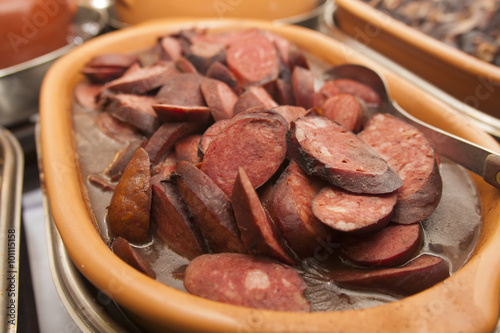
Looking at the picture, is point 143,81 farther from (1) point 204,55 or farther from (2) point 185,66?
(1) point 204,55

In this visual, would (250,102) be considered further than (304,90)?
No

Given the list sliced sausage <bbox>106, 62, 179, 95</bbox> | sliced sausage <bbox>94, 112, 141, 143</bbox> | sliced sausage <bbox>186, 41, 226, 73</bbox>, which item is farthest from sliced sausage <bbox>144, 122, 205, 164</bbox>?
sliced sausage <bbox>186, 41, 226, 73</bbox>

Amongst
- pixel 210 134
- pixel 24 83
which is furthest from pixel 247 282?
pixel 24 83

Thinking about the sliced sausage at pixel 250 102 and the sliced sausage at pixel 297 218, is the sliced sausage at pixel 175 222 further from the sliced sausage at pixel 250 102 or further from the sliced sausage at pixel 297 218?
the sliced sausage at pixel 250 102

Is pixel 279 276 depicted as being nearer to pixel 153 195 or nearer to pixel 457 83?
pixel 153 195

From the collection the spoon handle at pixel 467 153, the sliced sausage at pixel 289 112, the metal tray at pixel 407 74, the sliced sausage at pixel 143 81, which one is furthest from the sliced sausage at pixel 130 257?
the metal tray at pixel 407 74

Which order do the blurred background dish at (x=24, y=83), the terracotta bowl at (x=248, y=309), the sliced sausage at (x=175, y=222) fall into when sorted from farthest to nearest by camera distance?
1. the blurred background dish at (x=24, y=83)
2. the sliced sausage at (x=175, y=222)
3. the terracotta bowl at (x=248, y=309)

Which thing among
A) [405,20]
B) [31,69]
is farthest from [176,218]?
[405,20]
